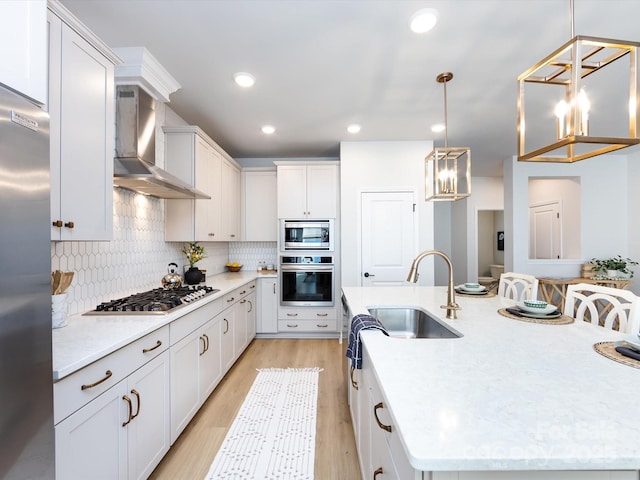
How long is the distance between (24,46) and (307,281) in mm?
3525

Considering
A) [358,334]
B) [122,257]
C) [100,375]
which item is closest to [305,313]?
[122,257]

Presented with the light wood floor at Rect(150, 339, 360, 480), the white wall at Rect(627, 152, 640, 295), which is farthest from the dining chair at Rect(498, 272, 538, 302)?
the white wall at Rect(627, 152, 640, 295)

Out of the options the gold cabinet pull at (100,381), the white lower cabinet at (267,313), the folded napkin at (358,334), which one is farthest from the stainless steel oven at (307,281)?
the gold cabinet pull at (100,381)

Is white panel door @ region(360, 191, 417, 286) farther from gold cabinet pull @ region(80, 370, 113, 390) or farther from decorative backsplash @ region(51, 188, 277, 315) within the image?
gold cabinet pull @ region(80, 370, 113, 390)

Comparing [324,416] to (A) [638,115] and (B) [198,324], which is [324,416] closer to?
(B) [198,324]

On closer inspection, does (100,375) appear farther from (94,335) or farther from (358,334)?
(358,334)

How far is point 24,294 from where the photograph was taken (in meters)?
0.80

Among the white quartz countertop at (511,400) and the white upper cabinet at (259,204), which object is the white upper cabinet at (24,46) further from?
the white upper cabinet at (259,204)

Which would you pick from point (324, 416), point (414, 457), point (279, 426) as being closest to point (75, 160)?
point (414, 457)

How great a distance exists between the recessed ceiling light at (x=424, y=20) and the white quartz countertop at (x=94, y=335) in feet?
7.39

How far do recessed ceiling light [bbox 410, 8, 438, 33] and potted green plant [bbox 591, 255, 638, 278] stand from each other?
15.7ft

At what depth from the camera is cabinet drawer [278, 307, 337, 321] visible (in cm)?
416

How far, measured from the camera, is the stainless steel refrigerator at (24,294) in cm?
76

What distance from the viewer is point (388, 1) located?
164 cm
